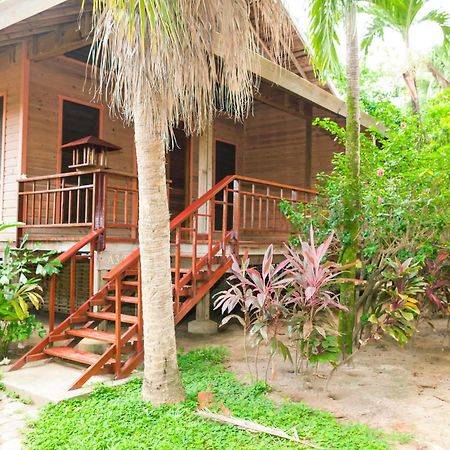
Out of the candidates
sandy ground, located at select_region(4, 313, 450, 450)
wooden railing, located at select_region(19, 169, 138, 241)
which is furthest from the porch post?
wooden railing, located at select_region(19, 169, 138, 241)

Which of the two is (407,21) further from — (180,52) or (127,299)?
(127,299)

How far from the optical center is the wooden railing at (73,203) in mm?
5234

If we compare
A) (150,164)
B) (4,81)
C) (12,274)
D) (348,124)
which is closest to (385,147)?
(348,124)

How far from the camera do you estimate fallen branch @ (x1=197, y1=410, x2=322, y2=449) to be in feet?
10.2

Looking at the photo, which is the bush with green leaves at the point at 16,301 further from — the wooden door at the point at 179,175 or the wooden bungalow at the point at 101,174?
the wooden door at the point at 179,175

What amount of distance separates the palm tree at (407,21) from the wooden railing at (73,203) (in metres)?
7.67

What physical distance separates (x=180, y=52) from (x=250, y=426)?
2734mm

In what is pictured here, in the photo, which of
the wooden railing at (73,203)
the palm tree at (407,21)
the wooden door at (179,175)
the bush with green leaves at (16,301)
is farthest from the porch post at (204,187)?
the palm tree at (407,21)

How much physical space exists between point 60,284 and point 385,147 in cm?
568

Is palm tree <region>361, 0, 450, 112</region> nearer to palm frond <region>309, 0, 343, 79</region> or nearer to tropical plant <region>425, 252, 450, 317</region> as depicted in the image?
palm frond <region>309, 0, 343, 79</region>

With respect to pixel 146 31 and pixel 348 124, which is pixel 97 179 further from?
pixel 348 124

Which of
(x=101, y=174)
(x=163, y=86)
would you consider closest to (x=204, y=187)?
(x=101, y=174)

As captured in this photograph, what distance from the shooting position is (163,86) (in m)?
3.47

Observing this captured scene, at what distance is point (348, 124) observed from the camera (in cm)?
497
